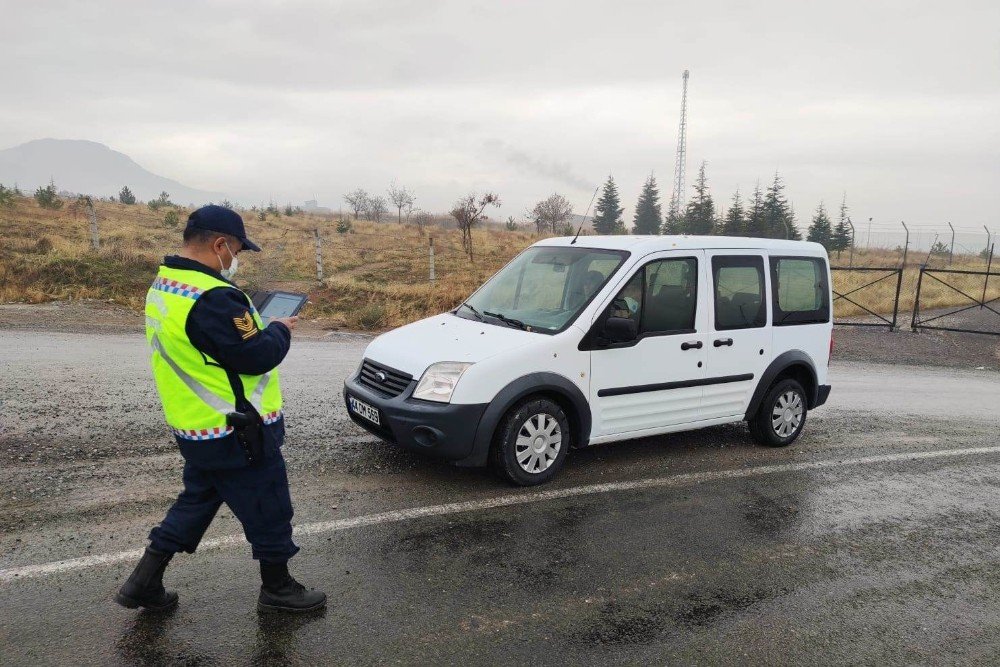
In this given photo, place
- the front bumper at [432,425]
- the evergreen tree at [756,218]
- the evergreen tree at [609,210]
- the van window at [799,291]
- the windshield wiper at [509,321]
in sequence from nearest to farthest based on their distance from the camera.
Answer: the front bumper at [432,425], the windshield wiper at [509,321], the van window at [799,291], the evergreen tree at [756,218], the evergreen tree at [609,210]

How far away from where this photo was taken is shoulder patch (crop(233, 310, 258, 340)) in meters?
3.08

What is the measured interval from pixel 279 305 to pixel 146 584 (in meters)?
1.42

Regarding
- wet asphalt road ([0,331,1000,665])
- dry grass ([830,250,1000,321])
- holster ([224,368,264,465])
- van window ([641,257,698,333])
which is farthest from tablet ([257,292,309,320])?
dry grass ([830,250,1000,321])

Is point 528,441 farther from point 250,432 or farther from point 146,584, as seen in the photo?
point 146,584

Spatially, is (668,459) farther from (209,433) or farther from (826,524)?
(209,433)

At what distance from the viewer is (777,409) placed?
6602 millimetres

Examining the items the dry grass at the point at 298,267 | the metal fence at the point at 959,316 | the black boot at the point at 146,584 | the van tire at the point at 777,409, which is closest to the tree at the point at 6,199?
the dry grass at the point at 298,267

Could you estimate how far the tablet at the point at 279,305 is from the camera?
3.46 metres

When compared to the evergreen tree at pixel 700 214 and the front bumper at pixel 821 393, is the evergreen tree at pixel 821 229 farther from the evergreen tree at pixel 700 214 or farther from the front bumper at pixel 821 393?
the front bumper at pixel 821 393

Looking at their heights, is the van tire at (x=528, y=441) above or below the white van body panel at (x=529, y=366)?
below

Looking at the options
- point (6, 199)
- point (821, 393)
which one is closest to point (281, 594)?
point (821, 393)

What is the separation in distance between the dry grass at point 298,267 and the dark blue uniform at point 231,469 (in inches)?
436

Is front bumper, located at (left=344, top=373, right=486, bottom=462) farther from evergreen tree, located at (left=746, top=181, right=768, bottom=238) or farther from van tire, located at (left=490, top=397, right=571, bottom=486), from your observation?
evergreen tree, located at (left=746, top=181, right=768, bottom=238)

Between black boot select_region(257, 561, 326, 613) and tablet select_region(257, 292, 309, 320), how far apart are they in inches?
46.3
